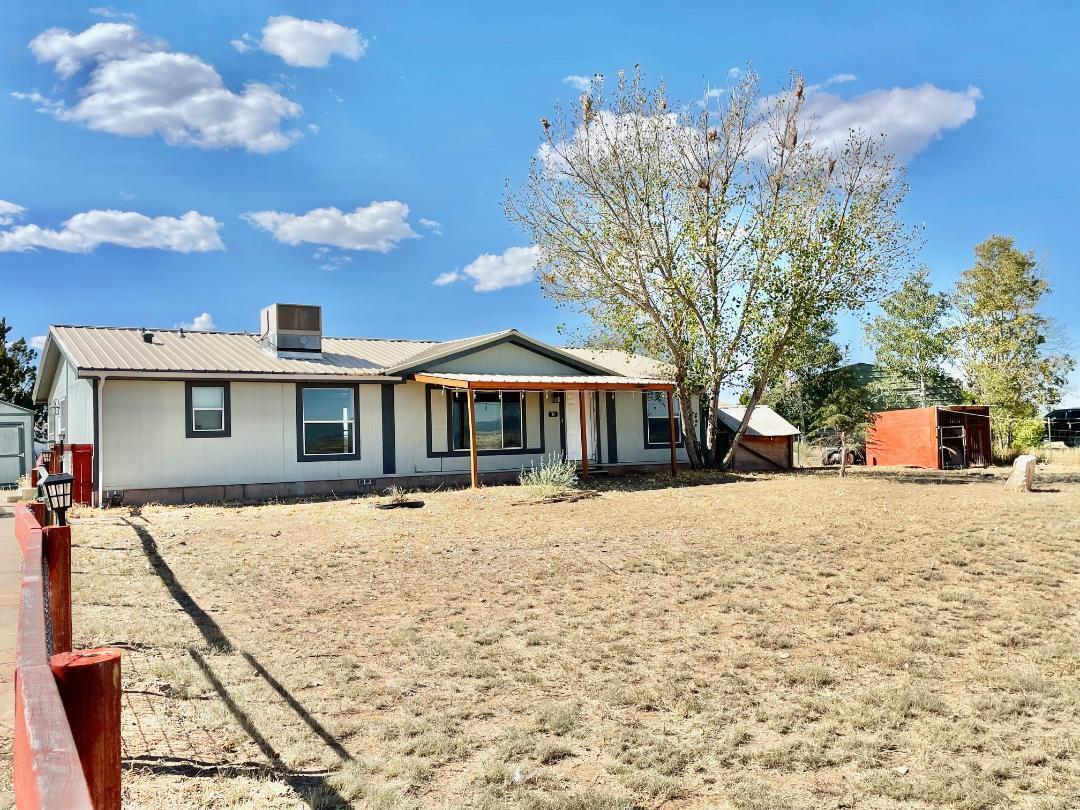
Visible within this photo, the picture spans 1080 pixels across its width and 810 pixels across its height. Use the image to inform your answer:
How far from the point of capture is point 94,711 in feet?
6.57

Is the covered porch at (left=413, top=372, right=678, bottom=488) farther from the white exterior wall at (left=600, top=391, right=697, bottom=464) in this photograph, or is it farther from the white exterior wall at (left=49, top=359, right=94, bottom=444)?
the white exterior wall at (left=49, top=359, right=94, bottom=444)

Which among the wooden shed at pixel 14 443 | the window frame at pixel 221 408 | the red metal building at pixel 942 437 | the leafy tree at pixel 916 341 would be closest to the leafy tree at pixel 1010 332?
the leafy tree at pixel 916 341

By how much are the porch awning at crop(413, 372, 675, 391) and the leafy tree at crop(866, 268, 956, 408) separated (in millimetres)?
18512

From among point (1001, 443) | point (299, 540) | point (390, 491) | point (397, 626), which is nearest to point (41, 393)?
point (390, 491)

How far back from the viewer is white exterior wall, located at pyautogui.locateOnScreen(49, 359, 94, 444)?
48.8ft

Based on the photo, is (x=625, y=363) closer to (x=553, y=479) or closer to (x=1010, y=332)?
(x=553, y=479)

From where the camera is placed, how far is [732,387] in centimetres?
2061

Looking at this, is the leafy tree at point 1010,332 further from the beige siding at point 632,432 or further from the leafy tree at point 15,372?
the leafy tree at point 15,372

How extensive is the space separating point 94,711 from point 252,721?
→ 2.87m

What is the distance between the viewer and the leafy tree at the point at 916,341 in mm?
33250

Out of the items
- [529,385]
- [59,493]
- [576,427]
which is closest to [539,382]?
[529,385]

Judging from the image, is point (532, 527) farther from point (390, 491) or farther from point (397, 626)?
point (390, 491)

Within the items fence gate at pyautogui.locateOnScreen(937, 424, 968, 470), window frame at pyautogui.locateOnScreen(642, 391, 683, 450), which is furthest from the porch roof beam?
fence gate at pyautogui.locateOnScreen(937, 424, 968, 470)

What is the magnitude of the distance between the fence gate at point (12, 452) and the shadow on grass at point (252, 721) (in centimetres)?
1894
